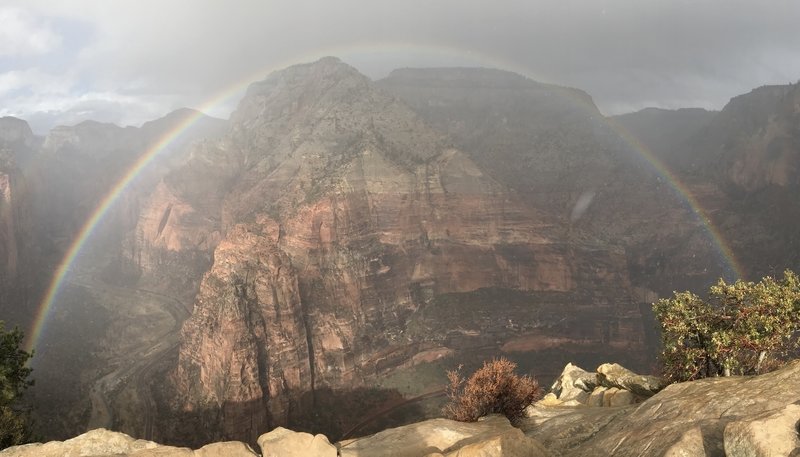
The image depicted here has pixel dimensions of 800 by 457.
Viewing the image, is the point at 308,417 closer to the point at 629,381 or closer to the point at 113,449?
the point at 629,381

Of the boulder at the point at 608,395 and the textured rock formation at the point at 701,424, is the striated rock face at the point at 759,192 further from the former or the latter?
the textured rock formation at the point at 701,424

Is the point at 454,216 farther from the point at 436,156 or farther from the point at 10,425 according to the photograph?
the point at 10,425

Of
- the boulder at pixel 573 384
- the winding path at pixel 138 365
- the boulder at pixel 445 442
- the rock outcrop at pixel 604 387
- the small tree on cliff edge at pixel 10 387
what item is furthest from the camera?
the winding path at pixel 138 365

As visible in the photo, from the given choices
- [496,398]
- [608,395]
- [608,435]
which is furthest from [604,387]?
[608,435]

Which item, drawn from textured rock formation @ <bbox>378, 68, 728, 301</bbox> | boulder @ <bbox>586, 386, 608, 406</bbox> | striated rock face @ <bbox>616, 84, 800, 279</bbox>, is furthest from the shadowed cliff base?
striated rock face @ <bbox>616, 84, 800, 279</bbox>

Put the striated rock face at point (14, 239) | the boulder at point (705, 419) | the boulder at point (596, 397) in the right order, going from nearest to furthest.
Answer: the boulder at point (705, 419) < the boulder at point (596, 397) < the striated rock face at point (14, 239)

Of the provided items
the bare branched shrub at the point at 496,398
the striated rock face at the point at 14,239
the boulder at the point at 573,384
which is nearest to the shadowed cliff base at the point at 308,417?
the boulder at the point at 573,384

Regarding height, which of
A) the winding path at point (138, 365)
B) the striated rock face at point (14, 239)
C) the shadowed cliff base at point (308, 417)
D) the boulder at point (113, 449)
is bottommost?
the shadowed cliff base at point (308, 417)
